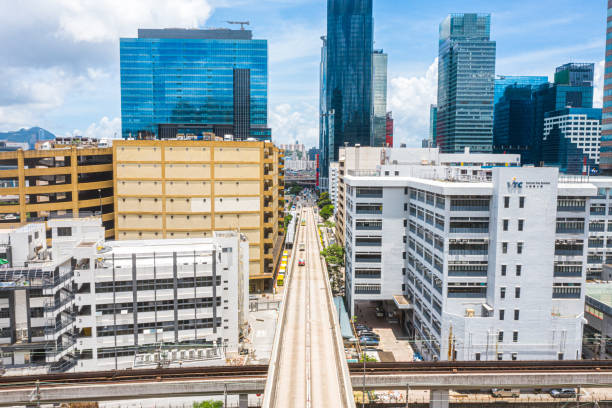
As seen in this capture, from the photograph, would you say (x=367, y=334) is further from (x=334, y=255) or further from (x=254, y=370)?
(x=334, y=255)

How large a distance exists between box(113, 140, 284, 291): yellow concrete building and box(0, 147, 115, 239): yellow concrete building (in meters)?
3.59

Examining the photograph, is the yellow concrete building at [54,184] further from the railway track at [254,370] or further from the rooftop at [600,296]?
the rooftop at [600,296]

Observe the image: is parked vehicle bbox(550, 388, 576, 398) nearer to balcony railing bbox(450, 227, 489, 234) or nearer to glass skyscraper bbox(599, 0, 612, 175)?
balcony railing bbox(450, 227, 489, 234)

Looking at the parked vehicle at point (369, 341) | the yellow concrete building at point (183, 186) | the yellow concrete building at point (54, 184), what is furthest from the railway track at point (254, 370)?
the yellow concrete building at point (183, 186)

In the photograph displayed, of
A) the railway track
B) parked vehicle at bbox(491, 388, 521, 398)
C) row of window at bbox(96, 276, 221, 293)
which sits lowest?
parked vehicle at bbox(491, 388, 521, 398)

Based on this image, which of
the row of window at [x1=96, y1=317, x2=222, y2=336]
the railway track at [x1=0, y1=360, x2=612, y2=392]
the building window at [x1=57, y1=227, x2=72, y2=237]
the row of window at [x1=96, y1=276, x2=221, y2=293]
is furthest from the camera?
the building window at [x1=57, y1=227, x2=72, y2=237]

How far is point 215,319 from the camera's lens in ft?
174

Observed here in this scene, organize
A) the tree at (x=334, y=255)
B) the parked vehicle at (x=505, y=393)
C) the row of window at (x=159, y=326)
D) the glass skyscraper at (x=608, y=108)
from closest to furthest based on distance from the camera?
the parked vehicle at (x=505, y=393)
the row of window at (x=159, y=326)
the tree at (x=334, y=255)
the glass skyscraper at (x=608, y=108)

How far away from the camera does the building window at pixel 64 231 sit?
51.0 m

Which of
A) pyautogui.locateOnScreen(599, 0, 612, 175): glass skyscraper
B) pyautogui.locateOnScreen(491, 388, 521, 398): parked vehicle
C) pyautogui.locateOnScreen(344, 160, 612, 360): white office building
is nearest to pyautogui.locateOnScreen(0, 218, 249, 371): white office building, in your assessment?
pyautogui.locateOnScreen(344, 160, 612, 360): white office building

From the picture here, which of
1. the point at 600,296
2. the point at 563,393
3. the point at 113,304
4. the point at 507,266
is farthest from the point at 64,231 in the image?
the point at 600,296

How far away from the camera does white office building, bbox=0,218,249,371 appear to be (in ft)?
150

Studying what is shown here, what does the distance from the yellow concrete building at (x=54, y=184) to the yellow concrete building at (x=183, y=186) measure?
11.8ft

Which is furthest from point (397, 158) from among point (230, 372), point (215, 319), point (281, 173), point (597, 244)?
point (230, 372)
